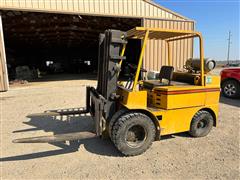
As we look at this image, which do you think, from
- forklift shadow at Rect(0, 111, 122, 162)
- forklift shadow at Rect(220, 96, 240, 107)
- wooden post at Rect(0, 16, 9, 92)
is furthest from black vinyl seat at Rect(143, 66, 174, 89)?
wooden post at Rect(0, 16, 9, 92)

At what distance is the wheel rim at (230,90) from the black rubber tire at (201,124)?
5018mm

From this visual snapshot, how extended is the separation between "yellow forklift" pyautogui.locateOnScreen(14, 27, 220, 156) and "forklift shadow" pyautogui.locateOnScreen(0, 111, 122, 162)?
35cm

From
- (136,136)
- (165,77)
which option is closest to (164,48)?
(165,77)

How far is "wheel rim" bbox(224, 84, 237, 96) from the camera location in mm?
8561

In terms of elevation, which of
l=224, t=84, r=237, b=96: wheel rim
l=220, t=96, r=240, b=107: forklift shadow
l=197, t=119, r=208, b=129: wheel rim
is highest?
l=224, t=84, r=237, b=96: wheel rim

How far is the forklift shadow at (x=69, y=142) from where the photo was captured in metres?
3.86

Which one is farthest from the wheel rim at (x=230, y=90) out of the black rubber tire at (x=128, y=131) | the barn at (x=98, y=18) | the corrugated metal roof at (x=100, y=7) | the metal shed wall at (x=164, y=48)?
the black rubber tire at (x=128, y=131)

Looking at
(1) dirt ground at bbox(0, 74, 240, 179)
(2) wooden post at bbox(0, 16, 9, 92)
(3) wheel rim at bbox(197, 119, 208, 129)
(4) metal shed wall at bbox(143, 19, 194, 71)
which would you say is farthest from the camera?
(4) metal shed wall at bbox(143, 19, 194, 71)

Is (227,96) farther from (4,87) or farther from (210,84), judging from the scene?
(4,87)

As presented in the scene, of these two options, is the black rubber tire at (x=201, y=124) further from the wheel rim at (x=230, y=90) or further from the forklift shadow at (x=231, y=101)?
the wheel rim at (x=230, y=90)

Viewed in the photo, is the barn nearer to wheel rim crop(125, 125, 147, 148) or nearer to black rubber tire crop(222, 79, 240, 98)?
black rubber tire crop(222, 79, 240, 98)

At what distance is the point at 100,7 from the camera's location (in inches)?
438

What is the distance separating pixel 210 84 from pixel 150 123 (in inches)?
70.7

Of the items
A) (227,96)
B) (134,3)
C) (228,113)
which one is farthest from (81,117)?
(134,3)
